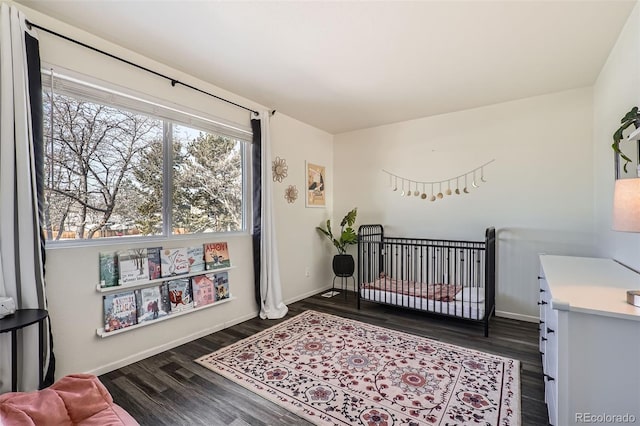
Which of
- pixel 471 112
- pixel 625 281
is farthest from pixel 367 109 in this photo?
pixel 625 281

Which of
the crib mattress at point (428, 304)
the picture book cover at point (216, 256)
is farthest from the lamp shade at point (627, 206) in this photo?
the picture book cover at point (216, 256)

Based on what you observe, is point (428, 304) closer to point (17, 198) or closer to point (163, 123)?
point (163, 123)

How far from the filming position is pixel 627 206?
1193 millimetres

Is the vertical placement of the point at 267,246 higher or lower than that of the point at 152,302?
higher

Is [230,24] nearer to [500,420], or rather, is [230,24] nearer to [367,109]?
[367,109]

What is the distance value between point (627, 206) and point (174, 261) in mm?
2969

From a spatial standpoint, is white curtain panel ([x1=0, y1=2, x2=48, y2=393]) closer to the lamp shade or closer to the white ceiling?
the white ceiling

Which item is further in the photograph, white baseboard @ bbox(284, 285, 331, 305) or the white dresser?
white baseboard @ bbox(284, 285, 331, 305)

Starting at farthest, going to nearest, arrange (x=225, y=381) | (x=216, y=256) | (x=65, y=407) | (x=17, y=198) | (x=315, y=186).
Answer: (x=315, y=186)
(x=216, y=256)
(x=225, y=381)
(x=17, y=198)
(x=65, y=407)

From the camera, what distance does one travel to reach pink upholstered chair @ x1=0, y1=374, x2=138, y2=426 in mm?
1180

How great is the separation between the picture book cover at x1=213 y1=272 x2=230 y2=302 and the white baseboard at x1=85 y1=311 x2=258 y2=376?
299 millimetres

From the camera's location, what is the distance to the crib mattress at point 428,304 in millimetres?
2892

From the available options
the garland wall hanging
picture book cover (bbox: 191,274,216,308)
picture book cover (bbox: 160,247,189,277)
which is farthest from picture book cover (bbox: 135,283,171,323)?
the garland wall hanging

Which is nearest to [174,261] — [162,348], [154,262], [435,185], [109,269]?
[154,262]
